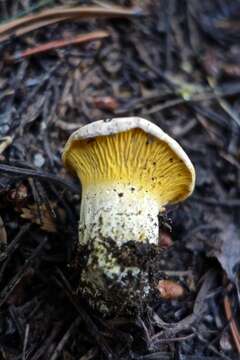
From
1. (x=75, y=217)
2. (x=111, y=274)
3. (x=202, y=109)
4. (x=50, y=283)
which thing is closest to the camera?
(x=111, y=274)

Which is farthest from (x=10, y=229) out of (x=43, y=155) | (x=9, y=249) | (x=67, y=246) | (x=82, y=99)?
(x=82, y=99)

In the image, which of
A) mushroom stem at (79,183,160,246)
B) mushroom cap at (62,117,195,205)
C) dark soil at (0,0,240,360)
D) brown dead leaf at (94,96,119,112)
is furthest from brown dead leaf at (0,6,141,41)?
mushroom stem at (79,183,160,246)

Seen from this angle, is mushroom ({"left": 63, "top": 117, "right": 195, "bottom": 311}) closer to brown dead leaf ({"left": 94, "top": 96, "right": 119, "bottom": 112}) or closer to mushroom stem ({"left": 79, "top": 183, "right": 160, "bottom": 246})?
mushroom stem ({"left": 79, "top": 183, "right": 160, "bottom": 246})

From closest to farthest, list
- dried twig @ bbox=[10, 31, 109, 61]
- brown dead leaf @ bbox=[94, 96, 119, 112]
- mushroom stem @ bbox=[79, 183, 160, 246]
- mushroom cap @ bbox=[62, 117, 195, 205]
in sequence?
mushroom cap @ bbox=[62, 117, 195, 205] → mushroom stem @ bbox=[79, 183, 160, 246] → dried twig @ bbox=[10, 31, 109, 61] → brown dead leaf @ bbox=[94, 96, 119, 112]

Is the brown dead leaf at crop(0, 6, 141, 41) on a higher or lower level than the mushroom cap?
higher

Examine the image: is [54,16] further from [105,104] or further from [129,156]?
[129,156]

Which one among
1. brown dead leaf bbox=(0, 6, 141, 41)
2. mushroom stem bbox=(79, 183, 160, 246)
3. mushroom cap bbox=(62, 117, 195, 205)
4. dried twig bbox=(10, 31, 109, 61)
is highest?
brown dead leaf bbox=(0, 6, 141, 41)

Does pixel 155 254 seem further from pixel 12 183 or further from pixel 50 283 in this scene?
pixel 12 183

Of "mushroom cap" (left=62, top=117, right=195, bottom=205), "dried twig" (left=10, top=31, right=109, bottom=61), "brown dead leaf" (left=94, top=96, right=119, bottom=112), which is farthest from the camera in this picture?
"brown dead leaf" (left=94, top=96, right=119, bottom=112)
